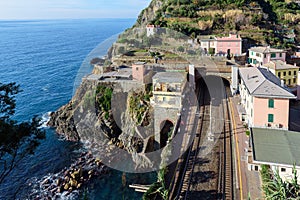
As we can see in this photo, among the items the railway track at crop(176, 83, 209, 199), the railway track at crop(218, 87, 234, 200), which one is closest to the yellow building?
the railway track at crop(176, 83, 209, 199)

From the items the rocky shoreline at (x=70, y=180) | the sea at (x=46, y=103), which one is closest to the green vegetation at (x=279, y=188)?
the sea at (x=46, y=103)

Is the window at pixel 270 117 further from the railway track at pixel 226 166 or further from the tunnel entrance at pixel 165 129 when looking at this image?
the tunnel entrance at pixel 165 129

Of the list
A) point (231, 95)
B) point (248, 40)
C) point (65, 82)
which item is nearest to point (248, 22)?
point (248, 40)

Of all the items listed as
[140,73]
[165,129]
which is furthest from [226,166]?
[140,73]

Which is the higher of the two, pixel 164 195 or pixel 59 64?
pixel 59 64

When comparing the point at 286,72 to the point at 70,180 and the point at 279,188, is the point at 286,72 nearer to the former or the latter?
the point at 279,188

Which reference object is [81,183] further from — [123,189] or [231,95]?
[231,95]

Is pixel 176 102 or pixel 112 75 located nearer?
pixel 176 102
